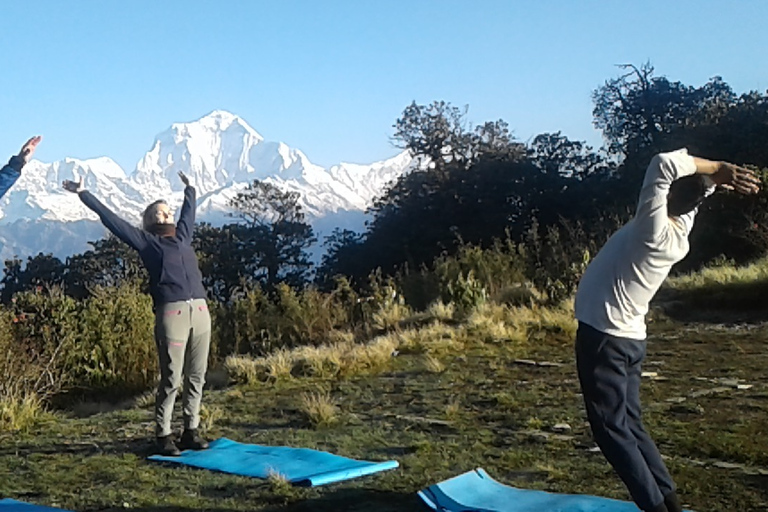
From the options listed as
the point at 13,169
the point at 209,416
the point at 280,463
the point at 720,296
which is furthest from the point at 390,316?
the point at 13,169

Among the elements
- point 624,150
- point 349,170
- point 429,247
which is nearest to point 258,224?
point 429,247

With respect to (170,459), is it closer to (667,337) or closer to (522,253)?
(667,337)

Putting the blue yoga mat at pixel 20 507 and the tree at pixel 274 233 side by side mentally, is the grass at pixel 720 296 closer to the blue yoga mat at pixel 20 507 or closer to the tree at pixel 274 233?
the blue yoga mat at pixel 20 507

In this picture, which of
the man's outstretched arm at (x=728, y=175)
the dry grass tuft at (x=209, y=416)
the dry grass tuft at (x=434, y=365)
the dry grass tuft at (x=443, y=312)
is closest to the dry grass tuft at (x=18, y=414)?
the dry grass tuft at (x=209, y=416)

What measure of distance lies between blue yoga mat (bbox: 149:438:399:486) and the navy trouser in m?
1.47

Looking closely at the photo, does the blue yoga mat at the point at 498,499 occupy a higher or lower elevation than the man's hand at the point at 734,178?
lower

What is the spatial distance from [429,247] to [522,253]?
1728cm

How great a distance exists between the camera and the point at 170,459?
14.7 ft

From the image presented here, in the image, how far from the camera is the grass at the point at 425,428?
367 cm

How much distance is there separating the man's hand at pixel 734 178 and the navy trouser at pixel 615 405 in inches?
24.7

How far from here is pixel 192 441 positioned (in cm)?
477

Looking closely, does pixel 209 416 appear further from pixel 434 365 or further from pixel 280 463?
pixel 434 365

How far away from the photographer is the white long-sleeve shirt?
8.99 ft

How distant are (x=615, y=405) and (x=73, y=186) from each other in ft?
11.4
